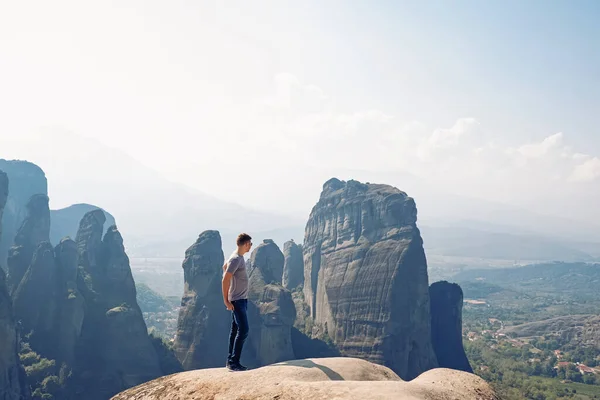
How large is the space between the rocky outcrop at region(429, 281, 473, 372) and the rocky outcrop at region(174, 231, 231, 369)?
3311 cm

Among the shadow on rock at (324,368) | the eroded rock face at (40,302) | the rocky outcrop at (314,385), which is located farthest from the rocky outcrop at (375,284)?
the shadow on rock at (324,368)

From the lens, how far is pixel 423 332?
63469 mm

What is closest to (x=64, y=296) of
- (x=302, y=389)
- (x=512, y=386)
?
(x=302, y=389)

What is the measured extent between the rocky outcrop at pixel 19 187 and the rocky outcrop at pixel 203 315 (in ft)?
157

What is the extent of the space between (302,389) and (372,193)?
6946cm

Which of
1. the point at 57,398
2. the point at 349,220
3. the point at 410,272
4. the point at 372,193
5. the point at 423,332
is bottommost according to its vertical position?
the point at 57,398

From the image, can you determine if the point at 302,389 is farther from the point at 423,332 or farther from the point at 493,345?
the point at 493,345

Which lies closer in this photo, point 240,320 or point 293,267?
point 240,320

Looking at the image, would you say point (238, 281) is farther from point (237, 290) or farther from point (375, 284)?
point (375, 284)

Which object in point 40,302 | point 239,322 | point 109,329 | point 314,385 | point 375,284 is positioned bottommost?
point 109,329

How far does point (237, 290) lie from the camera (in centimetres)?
1000

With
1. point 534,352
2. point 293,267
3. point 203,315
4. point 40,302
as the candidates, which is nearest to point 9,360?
point 40,302

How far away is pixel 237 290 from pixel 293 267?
3444 inches

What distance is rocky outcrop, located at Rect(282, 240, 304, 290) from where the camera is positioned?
95.5m
